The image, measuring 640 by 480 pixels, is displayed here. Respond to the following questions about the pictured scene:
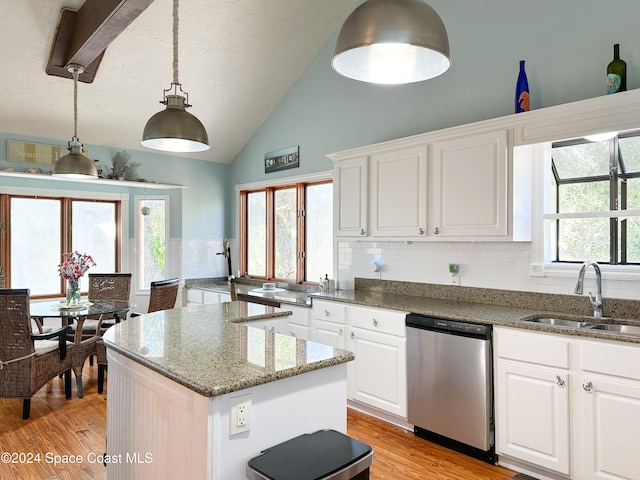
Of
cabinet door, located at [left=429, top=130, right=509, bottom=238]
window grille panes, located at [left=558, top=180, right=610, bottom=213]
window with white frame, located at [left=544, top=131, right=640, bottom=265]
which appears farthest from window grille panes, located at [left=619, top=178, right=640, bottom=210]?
cabinet door, located at [left=429, top=130, right=509, bottom=238]

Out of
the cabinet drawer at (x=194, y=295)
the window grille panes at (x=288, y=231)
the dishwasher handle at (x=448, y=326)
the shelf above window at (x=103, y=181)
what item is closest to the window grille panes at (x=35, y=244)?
the shelf above window at (x=103, y=181)

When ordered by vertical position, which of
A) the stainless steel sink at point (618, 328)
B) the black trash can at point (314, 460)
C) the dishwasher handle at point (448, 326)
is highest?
the stainless steel sink at point (618, 328)

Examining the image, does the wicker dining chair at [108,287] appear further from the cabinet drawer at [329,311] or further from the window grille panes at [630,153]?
the window grille panes at [630,153]

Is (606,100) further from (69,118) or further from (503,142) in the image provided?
(69,118)

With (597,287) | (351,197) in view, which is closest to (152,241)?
(351,197)

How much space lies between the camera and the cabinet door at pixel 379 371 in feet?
10.7

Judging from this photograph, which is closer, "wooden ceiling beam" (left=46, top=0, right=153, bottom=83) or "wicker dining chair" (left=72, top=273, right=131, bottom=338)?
"wooden ceiling beam" (left=46, top=0, right=153, bottom=83)

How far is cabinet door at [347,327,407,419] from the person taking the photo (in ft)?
10.7

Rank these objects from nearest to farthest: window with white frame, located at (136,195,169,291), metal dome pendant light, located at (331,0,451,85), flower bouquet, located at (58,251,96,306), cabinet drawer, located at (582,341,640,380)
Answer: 1. metal dome pendant light, located at (331,0,451,85)
2. cabinet drawer, located at (582,341,640,380)
3. flower bouquet, located at (58,251,96,306)
4. window with white frame, located at (136,195,169,291)

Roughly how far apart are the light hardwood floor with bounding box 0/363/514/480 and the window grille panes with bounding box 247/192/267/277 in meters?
A: 2.57

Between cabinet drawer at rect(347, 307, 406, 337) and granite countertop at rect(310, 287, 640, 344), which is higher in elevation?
granite countertop at rect(310, 287, 640, 344)

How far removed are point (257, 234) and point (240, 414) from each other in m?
4.57

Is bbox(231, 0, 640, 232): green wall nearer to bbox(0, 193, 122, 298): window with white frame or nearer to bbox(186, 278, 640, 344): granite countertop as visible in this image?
bbox(186, 278, 640, 344): granite countertop

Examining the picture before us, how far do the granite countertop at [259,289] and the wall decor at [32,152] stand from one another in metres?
2.18
